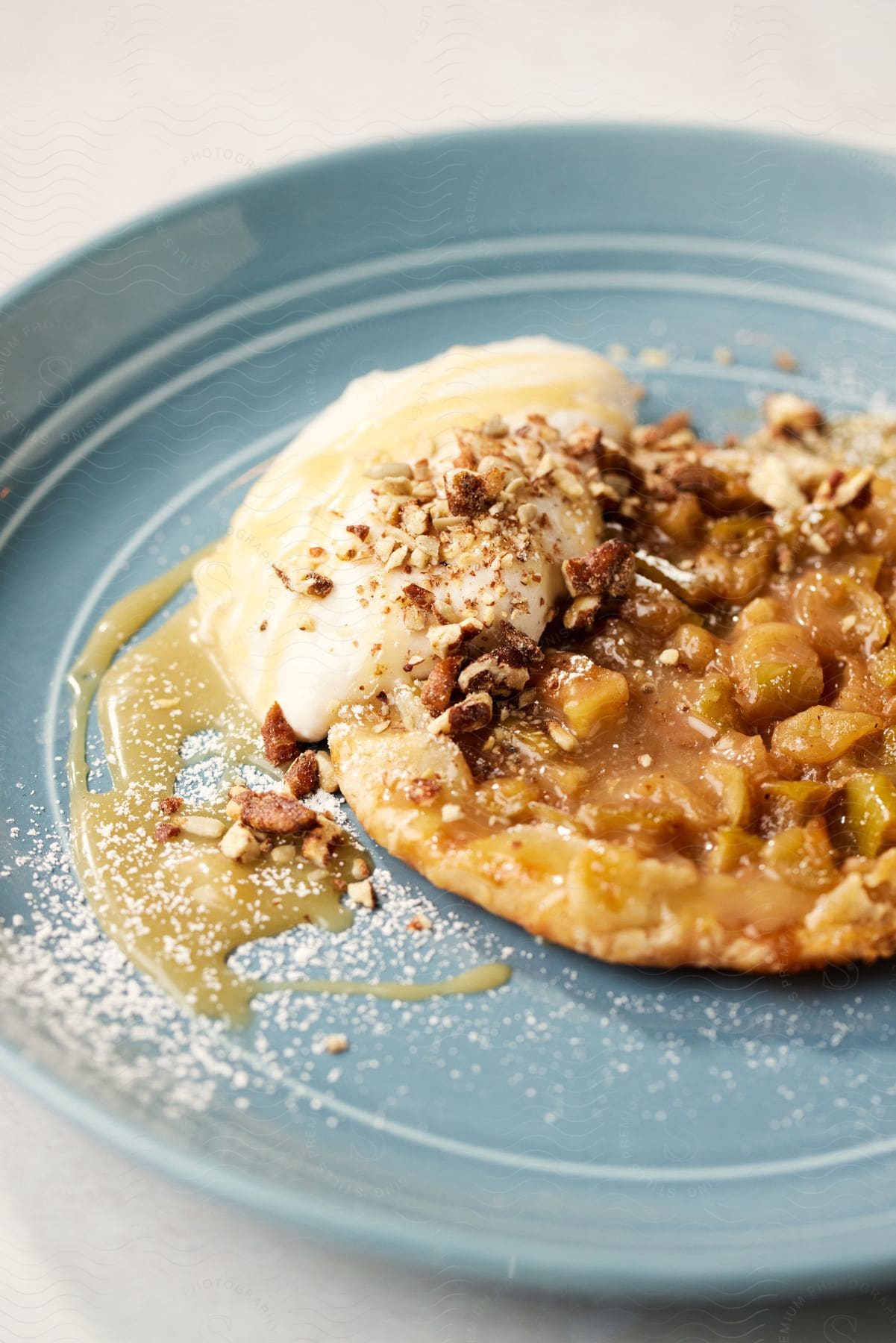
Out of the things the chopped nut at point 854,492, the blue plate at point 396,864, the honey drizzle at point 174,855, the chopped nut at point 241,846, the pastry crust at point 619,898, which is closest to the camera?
the blue plate at point 396,864

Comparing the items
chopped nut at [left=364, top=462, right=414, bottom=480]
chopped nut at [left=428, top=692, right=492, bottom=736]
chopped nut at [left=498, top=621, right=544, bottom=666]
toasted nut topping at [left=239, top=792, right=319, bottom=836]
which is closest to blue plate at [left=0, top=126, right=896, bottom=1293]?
toasted nut topping at [left=239, top=792, right=319, bottom=836]

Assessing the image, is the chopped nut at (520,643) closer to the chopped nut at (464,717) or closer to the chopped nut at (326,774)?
the chopped nut at (464,717)

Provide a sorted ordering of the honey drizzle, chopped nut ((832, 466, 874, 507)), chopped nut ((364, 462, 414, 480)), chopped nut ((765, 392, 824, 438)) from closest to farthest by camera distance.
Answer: the honey drizzle < chopped nut ((364, 462, 414, 480)) < chopped nut ((832, 466, 874, 507)) < chopped nut ((765, 392, 824, 438))

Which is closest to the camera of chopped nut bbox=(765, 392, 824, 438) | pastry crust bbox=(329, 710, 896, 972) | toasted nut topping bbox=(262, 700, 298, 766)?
pastry crust bbox=(329, 710, 896, 972)

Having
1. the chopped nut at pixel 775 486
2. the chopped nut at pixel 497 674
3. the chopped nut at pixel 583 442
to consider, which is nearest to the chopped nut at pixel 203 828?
the chopped nut at pixel 497 674

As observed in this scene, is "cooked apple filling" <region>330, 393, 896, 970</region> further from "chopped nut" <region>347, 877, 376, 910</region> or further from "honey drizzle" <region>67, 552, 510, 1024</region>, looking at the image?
"honey drizzle" <region>67, 552, 510, 1024</region>

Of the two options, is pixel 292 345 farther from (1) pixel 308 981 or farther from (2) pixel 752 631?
(1) pixel 308 981
